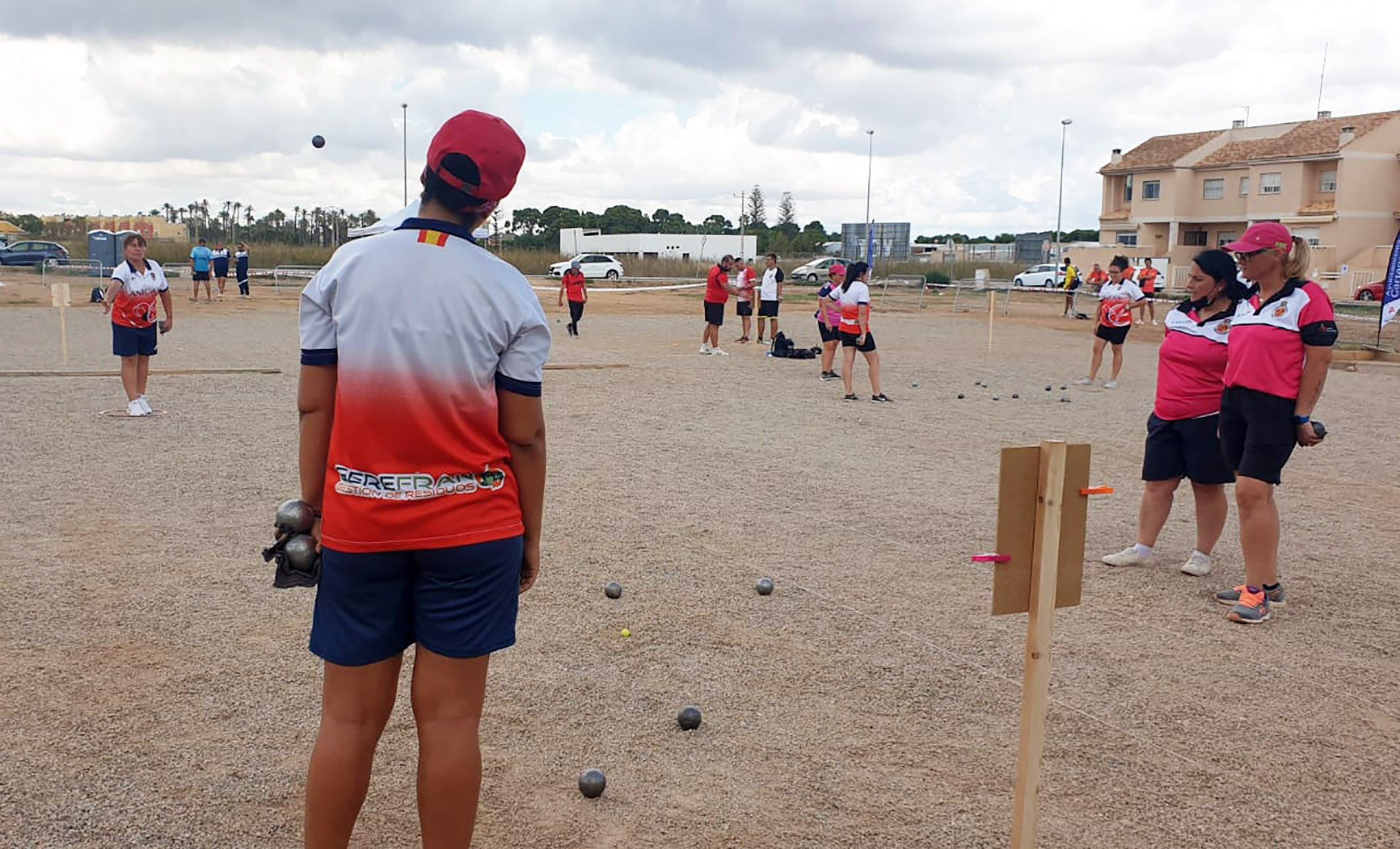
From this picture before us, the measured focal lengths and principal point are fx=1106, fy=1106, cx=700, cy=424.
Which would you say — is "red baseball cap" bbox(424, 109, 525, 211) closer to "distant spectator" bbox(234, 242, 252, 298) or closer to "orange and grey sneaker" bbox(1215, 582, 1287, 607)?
"orange and grey sneaker" bbox(1215, 582, 1287, 607)

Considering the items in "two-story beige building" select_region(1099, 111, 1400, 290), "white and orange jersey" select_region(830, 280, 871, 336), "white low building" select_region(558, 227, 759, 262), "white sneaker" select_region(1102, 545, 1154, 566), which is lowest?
"white sneaker" select_region(1102, 545, 1154, 566)

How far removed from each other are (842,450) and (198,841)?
26.4ft

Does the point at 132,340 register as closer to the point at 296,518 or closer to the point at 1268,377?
the point at 296,518

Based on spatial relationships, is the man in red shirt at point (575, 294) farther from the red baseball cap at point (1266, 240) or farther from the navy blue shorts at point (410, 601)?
the navy blue shorts at point (410, 601)

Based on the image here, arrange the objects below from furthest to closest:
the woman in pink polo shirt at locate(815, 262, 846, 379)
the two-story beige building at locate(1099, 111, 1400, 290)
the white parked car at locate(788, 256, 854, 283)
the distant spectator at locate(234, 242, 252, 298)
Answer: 1. the white parked car at locate(788, 256, 854, 283)
2. the two-story beige building at locate(1099, 111, 1400, 290)
3. the distant spectator at locate(234, 242, 252, 298)
4. the woman in pink polo shirt at locate(815, 262, 846, 379)

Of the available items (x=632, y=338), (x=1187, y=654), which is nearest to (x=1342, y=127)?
(x=632, y=338)

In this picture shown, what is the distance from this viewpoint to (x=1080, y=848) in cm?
359

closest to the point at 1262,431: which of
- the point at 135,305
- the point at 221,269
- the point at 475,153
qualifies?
the point at 475,153

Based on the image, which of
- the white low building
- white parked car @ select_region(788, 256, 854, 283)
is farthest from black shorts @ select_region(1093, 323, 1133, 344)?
the white low building

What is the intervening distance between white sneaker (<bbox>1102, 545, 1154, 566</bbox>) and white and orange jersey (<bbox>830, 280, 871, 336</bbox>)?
803 cm

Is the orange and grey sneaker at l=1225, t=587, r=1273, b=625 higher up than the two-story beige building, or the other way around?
the two-story beige building

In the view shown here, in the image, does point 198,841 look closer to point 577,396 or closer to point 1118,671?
point 1118,671

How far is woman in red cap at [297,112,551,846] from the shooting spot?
105 inches

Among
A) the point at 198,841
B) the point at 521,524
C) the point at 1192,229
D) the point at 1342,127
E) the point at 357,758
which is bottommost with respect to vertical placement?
the point at 198,841
